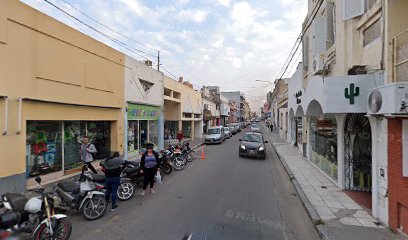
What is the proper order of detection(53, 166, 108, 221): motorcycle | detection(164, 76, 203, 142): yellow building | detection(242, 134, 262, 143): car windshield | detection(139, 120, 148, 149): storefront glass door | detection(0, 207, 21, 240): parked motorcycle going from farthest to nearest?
detection(164, 76, 203, 142): yellow building < detection(242, 134, 262, 143): car windshield < detection(139, 120, 148, 149): storefront glass door < detection(53, 166, 108, 221): motorcycle < detection(0, 207, 21, 240): parked motorcycle

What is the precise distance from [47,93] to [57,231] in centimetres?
504

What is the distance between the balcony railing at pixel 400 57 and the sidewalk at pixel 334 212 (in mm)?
3216

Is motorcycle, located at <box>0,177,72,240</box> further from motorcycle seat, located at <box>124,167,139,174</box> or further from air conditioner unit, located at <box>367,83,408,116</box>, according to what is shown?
air conditioner unit, located at <box>367,83,408,116</box>

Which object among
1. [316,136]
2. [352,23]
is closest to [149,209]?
[352,23]

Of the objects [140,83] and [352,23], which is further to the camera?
[140,83]

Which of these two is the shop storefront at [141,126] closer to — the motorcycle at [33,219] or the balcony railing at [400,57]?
the motorcycle at [33,219]

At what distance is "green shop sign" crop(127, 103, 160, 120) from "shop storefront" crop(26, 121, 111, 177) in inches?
92.8

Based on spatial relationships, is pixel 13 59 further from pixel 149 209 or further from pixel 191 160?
pixel 191 160

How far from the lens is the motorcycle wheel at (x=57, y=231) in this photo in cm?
422

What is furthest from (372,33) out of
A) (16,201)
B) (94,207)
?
(16,201)

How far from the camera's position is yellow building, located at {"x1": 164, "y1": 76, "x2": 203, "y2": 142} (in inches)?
790

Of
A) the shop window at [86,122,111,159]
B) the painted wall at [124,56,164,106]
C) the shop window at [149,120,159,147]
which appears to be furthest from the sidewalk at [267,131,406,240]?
the shop window at [149,120,159,147]

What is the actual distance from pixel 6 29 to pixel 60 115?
3007mm

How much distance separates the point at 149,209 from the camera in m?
6.17
